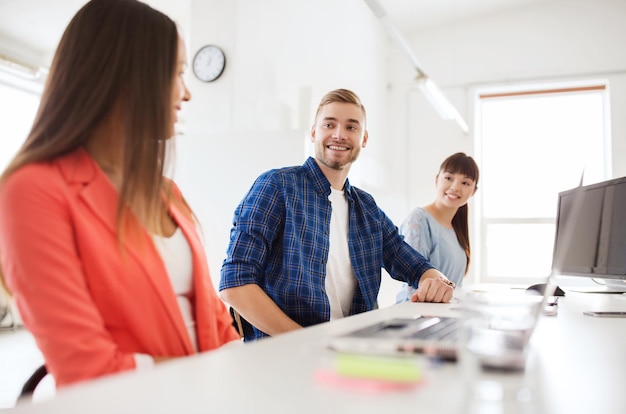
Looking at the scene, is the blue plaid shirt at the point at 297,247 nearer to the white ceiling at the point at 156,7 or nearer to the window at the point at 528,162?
the white ceiling at the point at 156,7

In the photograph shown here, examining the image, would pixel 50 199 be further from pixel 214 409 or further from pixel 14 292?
pixel 214 409

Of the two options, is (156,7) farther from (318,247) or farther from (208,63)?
(318,247)

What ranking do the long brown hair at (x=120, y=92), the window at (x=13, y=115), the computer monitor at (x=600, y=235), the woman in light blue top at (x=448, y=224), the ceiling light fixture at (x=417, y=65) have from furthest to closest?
the window at (x=13, y=115) → the woman in light blue top at (x=448, y=224) → the ceiling light fixture at (x=417, y=65) → the computer monitor at (x=600, y=235) → the long brown hair at (x=120, y=92)

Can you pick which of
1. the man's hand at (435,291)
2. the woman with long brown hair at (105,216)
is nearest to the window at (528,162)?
the man's hand at (435,291)

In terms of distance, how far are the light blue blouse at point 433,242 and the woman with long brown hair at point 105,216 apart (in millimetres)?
1762

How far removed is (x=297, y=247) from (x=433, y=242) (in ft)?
4.09

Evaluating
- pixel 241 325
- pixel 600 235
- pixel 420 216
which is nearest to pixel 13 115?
pixel 420 216

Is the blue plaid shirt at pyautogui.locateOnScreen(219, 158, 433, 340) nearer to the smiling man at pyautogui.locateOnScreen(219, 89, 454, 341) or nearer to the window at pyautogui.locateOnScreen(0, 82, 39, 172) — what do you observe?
the smiling man at pyautogui.locateOnScreen(219, 89, 454, 341)

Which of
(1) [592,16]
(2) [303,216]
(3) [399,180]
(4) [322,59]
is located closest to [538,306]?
A: (2) [303,216]

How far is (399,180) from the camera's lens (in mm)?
5605

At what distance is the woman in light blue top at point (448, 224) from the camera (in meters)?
2.80

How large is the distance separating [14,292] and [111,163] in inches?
12.1

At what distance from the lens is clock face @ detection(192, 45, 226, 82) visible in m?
3.72

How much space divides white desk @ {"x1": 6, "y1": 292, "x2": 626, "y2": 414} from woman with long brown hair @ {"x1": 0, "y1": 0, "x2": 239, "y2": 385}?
241 millimetres
